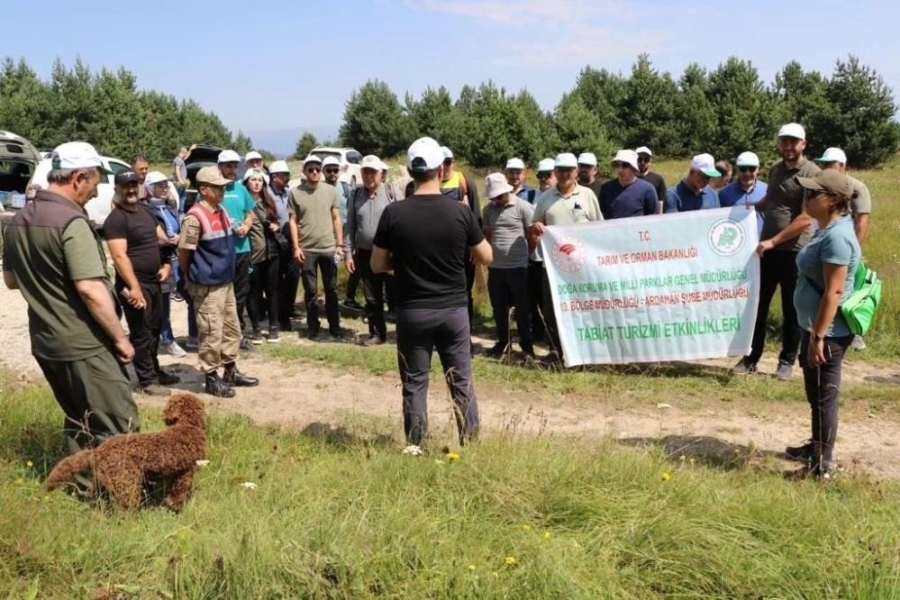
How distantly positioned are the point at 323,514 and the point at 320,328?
5702mm

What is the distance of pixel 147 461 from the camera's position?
3537mm

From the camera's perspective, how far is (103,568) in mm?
3105

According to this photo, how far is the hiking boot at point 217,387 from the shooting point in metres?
6.37

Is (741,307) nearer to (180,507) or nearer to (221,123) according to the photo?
(180,507)

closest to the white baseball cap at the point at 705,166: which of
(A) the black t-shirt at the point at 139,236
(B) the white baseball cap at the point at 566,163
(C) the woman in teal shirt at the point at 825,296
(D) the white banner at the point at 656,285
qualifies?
(D) the white banner at the point at 656,285

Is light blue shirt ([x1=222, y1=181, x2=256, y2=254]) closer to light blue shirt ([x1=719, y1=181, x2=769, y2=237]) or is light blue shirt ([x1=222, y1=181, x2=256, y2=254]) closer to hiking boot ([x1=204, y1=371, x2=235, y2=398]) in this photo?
hiking boot ([x1=204, y1=371, x2=235, y2=398])

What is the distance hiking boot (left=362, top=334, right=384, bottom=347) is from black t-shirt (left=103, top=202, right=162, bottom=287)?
8.15 ft

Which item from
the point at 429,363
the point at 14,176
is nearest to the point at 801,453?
the point at 429,363

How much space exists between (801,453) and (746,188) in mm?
3254

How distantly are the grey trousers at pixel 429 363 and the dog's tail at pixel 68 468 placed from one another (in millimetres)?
1713

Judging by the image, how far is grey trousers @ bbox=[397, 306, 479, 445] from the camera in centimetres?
434

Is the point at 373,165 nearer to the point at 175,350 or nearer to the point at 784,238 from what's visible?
the point at 175,350

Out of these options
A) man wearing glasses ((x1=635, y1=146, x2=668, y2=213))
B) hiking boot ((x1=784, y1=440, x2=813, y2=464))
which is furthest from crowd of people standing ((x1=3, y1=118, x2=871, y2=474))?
man wearing glasses ((x1=635, y1=146, x2=668, y2=213))

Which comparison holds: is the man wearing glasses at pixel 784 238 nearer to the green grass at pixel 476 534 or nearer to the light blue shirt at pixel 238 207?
the green grass at pixel 476 534
